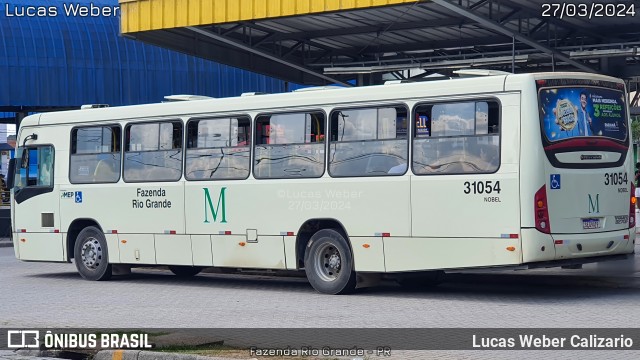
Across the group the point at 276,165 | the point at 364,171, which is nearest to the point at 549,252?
the point at 364,171

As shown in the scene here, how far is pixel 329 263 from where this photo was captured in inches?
669

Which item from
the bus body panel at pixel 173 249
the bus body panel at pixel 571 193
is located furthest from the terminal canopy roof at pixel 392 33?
the bus body panel at pixel 173 249

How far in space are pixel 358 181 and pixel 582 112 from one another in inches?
130

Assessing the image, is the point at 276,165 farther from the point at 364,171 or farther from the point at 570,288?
the point at 570,288

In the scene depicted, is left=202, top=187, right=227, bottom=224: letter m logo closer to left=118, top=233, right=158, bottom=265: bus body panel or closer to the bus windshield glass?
left=118, top=233, right=158, bottom=265: bus body panel

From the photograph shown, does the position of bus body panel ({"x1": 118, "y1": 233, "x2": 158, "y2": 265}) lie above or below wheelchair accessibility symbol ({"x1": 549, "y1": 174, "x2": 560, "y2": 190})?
below

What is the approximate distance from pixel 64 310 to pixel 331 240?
4001 mm

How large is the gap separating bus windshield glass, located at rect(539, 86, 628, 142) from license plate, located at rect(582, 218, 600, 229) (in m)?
1.16

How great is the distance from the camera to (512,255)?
1464 cm

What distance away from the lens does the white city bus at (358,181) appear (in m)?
14.9

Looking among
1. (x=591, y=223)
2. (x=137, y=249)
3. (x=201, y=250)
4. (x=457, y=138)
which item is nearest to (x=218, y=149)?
(x=201, y=250)

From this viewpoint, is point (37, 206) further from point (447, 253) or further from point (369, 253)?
point (447, 253)

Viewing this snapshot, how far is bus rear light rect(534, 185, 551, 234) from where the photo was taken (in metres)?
14.6

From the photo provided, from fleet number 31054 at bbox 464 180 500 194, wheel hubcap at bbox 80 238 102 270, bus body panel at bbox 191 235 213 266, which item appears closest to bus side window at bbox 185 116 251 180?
bus body panel at bbox 191 235 213 266
